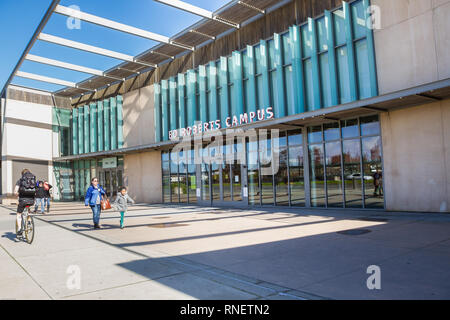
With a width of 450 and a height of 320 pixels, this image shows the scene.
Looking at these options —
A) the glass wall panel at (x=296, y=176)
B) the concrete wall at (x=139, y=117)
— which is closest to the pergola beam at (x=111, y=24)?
the concrete wall at (x=139, y=117)

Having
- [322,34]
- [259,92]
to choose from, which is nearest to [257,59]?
[259,92]

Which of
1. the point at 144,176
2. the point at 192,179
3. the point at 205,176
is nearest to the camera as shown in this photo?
the point at 205,176

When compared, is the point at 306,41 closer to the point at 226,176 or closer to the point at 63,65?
the point at 226,176

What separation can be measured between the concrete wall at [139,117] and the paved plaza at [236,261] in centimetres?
1406

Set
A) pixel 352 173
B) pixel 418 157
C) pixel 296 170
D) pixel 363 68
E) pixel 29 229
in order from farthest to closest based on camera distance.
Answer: pixel 296 170
pixel 352 173
pixel 363 68
pixel 418 157
pixel 29 229

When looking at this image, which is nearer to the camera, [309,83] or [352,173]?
[352,173]

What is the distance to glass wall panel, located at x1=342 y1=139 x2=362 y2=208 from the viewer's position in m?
13.4

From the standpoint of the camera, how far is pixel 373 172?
13.0 m

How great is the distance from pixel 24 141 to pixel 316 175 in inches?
1034

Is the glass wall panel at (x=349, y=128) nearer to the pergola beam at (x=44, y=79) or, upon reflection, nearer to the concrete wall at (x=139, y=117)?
the concrete wall at (x=139, y=117)

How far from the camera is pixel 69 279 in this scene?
17.3 feet

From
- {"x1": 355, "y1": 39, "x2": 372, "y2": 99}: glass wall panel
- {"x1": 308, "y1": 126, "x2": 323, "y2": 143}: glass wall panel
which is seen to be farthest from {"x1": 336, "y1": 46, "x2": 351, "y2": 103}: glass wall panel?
{"x1": 308, "y1": 126, "x2": 323, "y2": 143}: glass wall panel

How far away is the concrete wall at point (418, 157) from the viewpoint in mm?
11117
